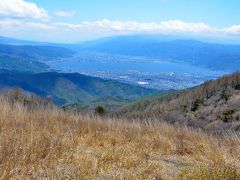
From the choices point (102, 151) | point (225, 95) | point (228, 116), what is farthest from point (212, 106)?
point (102, 151)

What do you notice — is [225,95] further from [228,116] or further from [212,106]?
[228,116]

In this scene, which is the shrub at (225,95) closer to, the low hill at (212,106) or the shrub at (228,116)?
the low hill at (212,106)

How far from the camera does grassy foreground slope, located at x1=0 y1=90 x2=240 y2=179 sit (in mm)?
3965

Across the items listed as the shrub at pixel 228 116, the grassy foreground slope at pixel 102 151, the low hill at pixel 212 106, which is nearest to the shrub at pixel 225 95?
the low hill at pixel 212 106

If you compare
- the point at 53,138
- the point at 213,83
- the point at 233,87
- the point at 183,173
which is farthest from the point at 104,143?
the point at 213,83

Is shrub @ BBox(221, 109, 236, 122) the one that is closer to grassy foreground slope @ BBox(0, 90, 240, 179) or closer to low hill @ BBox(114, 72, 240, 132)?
low hill @ BBox(114, 72, 240, 132)

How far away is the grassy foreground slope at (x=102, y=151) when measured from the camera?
13.0 ft

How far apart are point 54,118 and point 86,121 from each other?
1.88 feet

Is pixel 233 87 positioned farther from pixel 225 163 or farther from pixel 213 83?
pixel 225 163

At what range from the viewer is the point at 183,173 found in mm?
4207

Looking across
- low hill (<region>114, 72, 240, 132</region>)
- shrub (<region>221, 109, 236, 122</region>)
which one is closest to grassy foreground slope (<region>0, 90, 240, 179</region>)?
low hill (<region>114, 72, 240, 132</region>)

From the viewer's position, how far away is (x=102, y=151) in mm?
5023

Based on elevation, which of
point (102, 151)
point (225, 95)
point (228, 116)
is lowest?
point (225, 95)

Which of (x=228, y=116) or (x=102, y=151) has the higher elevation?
(x=102, y=151)
